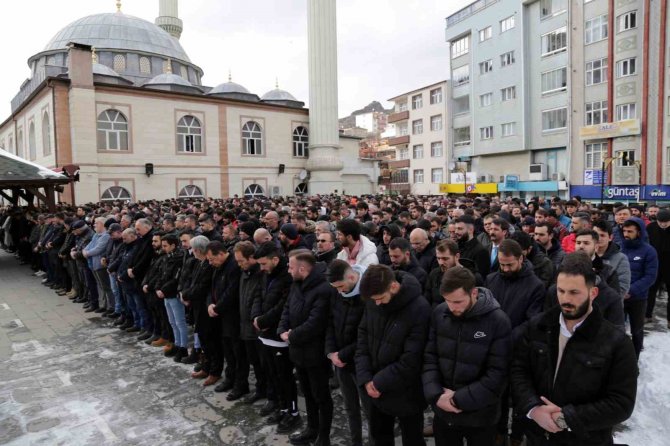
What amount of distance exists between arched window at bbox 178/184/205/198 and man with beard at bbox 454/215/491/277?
27.1m

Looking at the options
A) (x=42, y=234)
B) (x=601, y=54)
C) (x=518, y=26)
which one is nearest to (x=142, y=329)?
(x=42, y=234)

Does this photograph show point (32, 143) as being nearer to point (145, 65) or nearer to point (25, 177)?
point (145, 65)

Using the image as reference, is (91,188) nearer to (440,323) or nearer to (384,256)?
Answer: (384,256)

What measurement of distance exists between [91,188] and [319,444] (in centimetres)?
2647

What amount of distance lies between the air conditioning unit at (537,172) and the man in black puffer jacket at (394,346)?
33842mm

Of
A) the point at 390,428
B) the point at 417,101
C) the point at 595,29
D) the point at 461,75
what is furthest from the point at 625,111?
the point at 390,428

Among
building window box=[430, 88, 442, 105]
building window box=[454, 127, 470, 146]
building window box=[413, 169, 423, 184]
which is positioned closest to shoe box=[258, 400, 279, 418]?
building window box=[454, 127, 470, 146]

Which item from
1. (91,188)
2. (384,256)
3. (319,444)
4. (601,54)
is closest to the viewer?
(319,444)

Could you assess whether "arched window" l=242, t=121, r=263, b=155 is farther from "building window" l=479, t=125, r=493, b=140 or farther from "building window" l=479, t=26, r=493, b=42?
"building window" l=479, t=26, r=493, b=42

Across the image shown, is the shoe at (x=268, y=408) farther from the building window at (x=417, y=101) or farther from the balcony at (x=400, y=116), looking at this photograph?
the balcony at (x=400, y=116)

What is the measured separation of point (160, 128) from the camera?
95.8 ft

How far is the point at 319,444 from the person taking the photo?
4.20 metres

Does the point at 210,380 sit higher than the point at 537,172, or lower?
lower

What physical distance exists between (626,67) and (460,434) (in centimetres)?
3227
